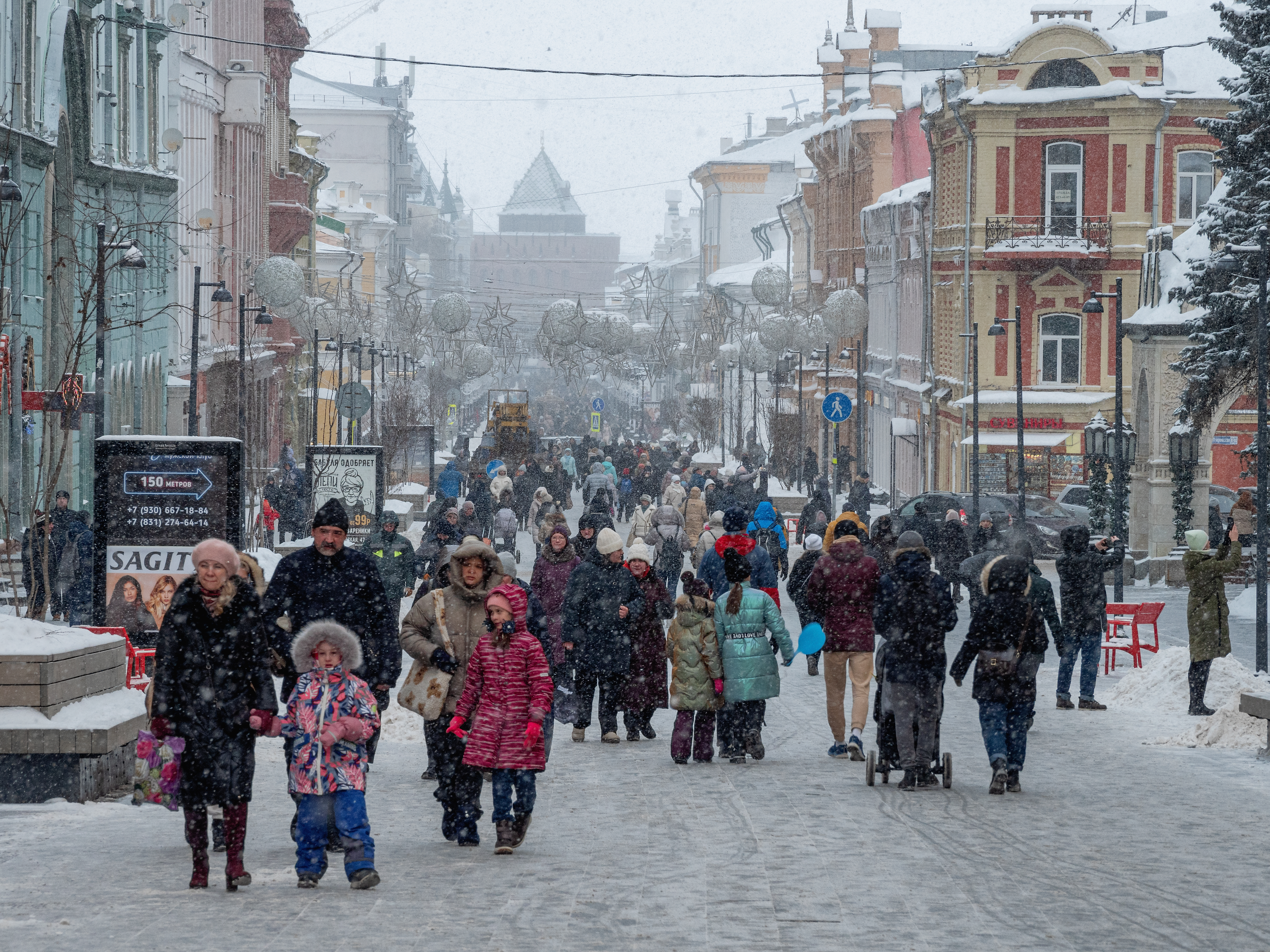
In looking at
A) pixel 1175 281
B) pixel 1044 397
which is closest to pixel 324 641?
pixel 1175 281

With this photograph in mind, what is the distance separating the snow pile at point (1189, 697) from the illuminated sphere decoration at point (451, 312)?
87.6ft

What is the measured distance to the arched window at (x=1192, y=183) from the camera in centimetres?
4597

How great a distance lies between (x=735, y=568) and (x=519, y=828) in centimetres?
397

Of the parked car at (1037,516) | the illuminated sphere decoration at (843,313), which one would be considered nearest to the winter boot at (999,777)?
the parked car at (1037,516)

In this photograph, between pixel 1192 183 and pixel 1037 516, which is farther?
pixel 1192 183

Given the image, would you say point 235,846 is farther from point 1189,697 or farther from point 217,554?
point 1189,697

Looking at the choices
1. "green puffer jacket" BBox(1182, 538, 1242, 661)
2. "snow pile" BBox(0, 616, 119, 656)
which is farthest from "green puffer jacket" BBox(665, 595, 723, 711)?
"green puffer jacket" BBox(1182, 538, 1242, 661)

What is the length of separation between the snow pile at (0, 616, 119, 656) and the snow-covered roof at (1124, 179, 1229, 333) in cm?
2374

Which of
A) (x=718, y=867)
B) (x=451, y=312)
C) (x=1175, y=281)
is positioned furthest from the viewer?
(x=451, y=312)

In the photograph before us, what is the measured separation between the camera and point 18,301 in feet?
92.2

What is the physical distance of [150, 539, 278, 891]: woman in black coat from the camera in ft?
27.8

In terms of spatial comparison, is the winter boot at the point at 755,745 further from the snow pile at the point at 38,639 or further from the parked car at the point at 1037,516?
the parked car at the point at 1037,516

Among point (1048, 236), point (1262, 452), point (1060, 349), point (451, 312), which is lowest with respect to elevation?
point (1262, 452)

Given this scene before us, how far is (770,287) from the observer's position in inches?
1767
